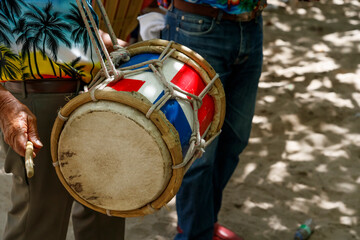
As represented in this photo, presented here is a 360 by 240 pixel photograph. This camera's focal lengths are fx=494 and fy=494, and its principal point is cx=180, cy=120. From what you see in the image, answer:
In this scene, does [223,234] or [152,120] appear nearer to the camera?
[152,120]

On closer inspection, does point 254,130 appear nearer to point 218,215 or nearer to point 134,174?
point 218,215

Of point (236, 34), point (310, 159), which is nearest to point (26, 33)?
point (236, 34)

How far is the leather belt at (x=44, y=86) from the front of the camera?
5.91 ft

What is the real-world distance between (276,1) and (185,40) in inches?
156

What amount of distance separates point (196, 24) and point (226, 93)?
16.9 inches

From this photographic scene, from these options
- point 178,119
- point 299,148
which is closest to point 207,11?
point 178,119

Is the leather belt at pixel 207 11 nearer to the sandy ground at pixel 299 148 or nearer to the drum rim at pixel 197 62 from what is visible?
the drum rim at pixel 197 62

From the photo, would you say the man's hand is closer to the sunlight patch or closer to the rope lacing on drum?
the rope lacing on drum

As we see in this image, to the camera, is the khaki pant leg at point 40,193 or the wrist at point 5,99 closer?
the wrist at point 5,99

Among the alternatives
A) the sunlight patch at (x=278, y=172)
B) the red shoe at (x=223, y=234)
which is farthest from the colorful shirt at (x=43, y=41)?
the sunlight patch at (x=278, y=172)

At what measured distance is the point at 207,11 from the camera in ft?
7.55

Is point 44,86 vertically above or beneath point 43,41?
beneath

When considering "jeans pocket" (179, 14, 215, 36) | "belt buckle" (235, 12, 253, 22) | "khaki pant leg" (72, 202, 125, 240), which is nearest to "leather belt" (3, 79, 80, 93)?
"khaki pant leg" (72, 202, 125, 240)

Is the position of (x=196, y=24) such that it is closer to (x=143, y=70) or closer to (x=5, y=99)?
(x=143, y=70)
